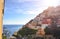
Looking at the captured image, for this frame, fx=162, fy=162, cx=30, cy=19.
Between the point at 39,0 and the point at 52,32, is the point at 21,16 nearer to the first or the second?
the point at 39,0

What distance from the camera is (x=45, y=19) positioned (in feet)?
6.13

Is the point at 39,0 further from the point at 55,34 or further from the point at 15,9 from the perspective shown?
the point at 55,34

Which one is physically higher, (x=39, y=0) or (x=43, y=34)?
(x=39, y=0)

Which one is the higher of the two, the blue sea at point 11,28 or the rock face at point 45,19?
the rock face at point 45,19

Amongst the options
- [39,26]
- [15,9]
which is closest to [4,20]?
[15,9]

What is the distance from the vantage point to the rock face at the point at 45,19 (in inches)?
72.4

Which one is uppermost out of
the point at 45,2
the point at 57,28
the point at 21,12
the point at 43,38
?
the point at 45,2

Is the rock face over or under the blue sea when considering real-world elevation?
over

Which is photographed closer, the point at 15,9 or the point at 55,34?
the point at 55,34

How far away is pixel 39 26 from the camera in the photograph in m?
1.86

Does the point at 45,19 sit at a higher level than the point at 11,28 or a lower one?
higher

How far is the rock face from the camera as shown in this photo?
184cm

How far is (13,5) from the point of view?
1.92 m

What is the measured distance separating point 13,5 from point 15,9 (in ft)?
0.18
